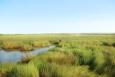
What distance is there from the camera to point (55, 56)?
9992mm

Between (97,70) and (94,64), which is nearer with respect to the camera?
(97,70)

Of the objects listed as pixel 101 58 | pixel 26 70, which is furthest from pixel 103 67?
pixel 26 70

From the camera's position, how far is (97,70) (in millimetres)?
8180

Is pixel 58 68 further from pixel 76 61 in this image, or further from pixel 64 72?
pixel 76 61

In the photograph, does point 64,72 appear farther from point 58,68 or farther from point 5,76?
point 5,76

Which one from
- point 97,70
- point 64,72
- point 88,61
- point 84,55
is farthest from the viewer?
point 84,55

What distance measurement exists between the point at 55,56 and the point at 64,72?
3.78 m

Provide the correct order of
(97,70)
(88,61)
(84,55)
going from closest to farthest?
(97,70), (88,61), (84,55)

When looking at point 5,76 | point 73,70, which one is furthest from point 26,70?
point 73,70

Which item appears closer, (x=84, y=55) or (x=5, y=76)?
(x=5, y=76)

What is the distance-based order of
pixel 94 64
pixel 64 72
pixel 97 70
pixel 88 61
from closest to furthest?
pixel 64 72
pixel 97 70
pixel 94 64
pixel 88 61

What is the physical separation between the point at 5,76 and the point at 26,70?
65 centimetres

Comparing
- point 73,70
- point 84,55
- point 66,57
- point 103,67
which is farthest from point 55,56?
point 73,70

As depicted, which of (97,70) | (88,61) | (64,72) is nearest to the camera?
(64,72)
